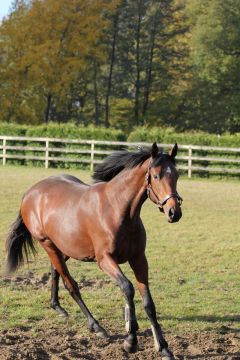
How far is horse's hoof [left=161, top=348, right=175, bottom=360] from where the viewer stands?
5242 mm

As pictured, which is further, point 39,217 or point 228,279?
point 228,279

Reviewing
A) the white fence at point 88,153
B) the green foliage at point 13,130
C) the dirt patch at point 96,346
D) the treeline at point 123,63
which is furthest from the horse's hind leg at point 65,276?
the treeline at point 123,63

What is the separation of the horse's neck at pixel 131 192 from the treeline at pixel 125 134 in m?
20.3

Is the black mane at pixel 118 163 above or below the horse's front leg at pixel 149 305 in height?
above

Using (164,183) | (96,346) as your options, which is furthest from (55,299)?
(164,183)

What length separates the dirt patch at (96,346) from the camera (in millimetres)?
5332

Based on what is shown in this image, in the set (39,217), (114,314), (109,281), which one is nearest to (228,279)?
(109,281)

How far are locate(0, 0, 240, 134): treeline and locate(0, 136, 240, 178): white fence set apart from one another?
901cm

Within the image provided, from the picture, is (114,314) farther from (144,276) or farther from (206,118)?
(206,118)

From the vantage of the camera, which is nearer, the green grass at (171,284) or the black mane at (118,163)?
the black mane at (118,163)

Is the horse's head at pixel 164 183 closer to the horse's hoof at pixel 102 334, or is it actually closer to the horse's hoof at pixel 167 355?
the horse's hoof at pixel 167 355

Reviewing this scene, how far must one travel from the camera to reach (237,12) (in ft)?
141

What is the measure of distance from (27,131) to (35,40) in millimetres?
9524

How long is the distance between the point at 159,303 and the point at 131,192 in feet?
7.18
